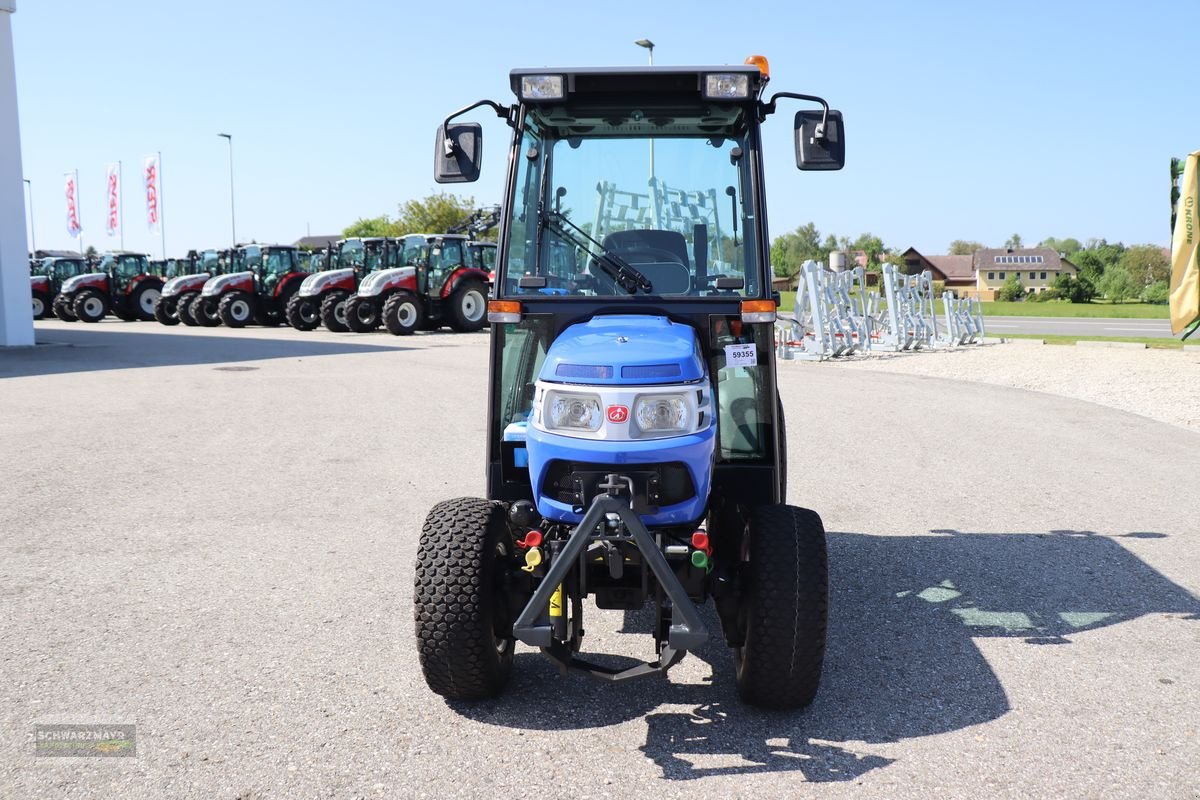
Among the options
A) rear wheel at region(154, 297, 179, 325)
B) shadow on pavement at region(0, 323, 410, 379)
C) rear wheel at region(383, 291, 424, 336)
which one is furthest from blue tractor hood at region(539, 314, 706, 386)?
rear wheel at region(154, 297, 179, 325)

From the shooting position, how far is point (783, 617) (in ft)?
11.5

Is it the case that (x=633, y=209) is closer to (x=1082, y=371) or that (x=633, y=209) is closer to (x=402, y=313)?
(x=1082, y=371)

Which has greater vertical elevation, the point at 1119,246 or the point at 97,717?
the point at 1119,246

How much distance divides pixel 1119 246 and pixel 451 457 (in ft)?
324

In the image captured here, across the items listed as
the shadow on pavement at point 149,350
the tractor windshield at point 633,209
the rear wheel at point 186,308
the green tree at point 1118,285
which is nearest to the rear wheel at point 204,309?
the rear wheel at point 186,308

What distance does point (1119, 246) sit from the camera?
92938 millimetres

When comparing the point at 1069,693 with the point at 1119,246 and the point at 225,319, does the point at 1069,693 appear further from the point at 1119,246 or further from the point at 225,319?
the point at 1119,246

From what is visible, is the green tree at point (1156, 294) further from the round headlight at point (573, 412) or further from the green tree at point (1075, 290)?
the round headlight at point (573, 412)

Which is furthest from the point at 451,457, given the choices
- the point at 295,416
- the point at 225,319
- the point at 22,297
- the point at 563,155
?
the point at 225,319

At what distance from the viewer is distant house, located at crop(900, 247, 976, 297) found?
125 meters

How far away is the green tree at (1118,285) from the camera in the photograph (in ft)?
234

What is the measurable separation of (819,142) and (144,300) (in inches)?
1367

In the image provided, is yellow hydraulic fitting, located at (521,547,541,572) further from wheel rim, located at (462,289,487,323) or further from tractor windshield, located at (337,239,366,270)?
tractor windshield, located at (337,239,366,270)

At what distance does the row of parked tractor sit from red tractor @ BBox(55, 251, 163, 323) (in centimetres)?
3
